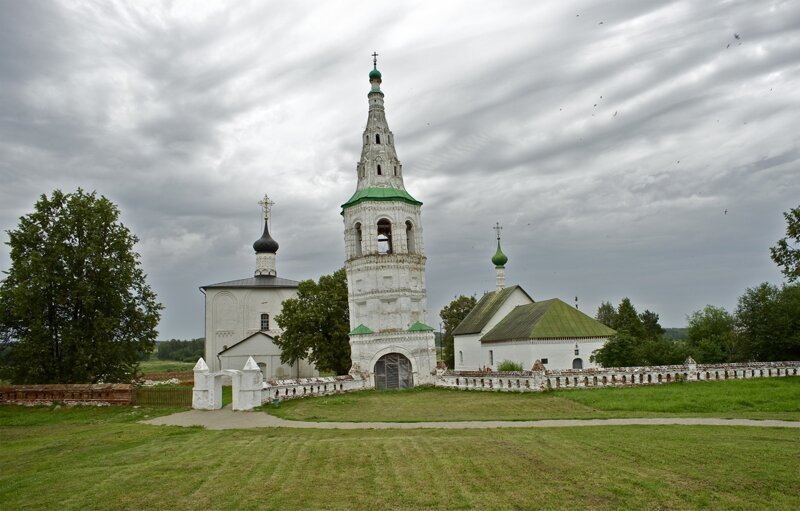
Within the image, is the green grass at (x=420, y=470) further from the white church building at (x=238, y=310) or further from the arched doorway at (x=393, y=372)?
the white church building at (x=238, y=310)

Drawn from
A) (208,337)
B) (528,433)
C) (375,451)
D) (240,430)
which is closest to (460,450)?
(375,451)

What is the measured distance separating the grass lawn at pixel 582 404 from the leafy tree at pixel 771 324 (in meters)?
3.90

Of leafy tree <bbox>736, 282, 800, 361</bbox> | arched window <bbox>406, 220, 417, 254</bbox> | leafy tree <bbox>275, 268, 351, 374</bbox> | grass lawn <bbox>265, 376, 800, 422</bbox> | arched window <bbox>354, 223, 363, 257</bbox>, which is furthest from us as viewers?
leafy tree <bbox>275, 268, 351, 374</bbox>

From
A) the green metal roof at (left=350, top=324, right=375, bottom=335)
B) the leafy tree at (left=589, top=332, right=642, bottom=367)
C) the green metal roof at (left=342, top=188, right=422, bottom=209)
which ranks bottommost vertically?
the leafy tree at (left=589, top=332, right=642, bottom=367)

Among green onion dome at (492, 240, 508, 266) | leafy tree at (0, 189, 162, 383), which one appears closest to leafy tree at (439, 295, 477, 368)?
green onion dome at (492, 240, 508, 266)

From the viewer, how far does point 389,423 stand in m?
17.8

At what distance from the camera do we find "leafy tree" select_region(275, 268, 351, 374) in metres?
36.4

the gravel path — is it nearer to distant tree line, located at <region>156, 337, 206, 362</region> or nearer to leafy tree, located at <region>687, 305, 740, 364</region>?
leafy tree, located at <region>687, 305, 740, 364</region>

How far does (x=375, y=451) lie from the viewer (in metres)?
12.5

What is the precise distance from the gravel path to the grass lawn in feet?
2.54

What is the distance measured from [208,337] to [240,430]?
3247 cm

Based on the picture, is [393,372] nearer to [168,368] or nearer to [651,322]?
[651,322]

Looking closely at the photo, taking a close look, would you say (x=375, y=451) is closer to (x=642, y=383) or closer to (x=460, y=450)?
(x=460, y=450)

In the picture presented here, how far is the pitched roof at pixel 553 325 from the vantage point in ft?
109
